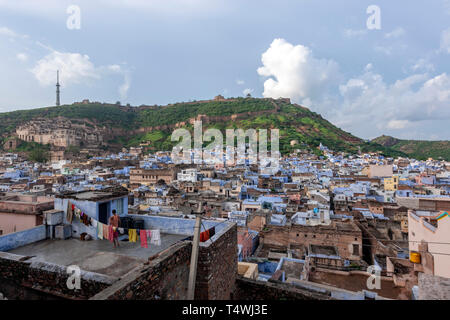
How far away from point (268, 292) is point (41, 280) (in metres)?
4.04

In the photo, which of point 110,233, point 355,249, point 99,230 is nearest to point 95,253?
point 110,233

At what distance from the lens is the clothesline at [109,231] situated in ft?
16.5

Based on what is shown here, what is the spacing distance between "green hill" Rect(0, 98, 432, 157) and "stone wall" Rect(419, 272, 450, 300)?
7147 centimetres

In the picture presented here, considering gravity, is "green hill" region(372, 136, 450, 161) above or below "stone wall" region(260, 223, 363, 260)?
above

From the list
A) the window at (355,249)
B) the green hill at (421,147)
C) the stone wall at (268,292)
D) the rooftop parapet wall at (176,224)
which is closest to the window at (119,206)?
the rooftop parapet wall at (176,224)

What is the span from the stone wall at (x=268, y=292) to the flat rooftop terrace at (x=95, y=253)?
1683 millimetres

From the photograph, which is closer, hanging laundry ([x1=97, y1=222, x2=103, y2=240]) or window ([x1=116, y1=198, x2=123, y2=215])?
hanging laundry ([x1=97, y1=222, x2=103, y2=240])

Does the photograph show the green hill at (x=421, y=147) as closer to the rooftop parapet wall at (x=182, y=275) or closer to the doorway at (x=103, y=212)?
the rooftop parapet wall at (x=182, y=275)

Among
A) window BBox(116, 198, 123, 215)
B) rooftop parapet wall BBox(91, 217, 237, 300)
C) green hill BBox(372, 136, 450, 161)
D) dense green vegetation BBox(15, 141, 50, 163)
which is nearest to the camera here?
rooftop parapet wall BBox(91, 217, 237, 300)

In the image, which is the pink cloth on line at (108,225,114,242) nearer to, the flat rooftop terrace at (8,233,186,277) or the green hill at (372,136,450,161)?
the flat rooftop terrace at (8,233,186,277)

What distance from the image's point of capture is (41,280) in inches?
142

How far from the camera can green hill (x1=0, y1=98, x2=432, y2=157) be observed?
8506 cm

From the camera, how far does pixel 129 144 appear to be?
92.8 metres

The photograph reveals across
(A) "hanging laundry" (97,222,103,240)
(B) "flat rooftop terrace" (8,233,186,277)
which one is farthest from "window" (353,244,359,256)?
(A) "hanging laundry" (97,222,103,240)
